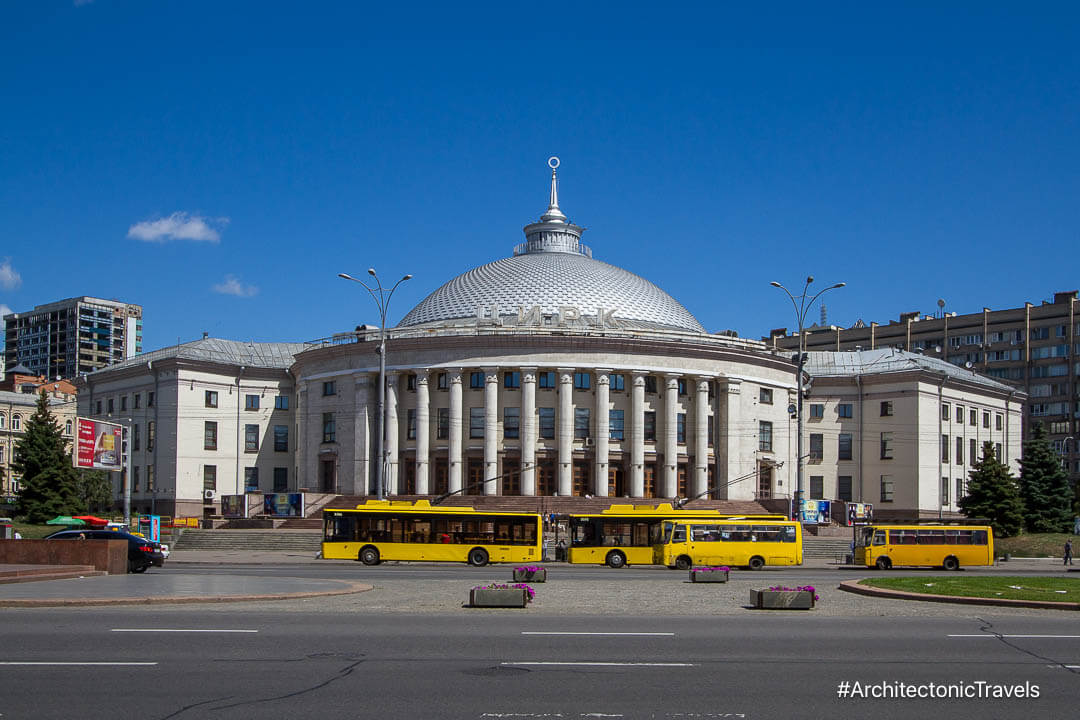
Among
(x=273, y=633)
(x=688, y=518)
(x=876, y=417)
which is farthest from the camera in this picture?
(x=876, y=417)

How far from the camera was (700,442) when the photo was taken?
234 feet

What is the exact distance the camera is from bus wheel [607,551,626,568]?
45906 millimetres

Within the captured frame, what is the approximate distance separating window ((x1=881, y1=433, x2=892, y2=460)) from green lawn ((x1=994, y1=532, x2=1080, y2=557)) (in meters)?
17.3

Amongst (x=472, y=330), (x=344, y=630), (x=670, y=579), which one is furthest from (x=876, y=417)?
(x=344, y=630)

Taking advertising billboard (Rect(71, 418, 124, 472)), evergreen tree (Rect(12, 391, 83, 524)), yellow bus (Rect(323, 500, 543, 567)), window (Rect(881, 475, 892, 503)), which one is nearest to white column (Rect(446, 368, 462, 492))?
evergreen tree (Rect(12, 391, 83, 524))

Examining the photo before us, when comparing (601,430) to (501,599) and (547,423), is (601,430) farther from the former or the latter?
(501,599)

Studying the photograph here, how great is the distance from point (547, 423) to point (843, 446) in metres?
24.5

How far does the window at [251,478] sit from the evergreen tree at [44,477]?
14.7m

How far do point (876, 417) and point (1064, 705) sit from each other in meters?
72.1

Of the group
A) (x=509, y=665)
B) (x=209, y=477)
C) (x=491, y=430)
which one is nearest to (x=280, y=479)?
(x=209, y=477)

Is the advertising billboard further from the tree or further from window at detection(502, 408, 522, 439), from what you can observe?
the tree

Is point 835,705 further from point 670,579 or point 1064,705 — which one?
point 670,579

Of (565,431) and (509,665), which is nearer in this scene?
(509,665)

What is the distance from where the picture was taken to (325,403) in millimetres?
74750
